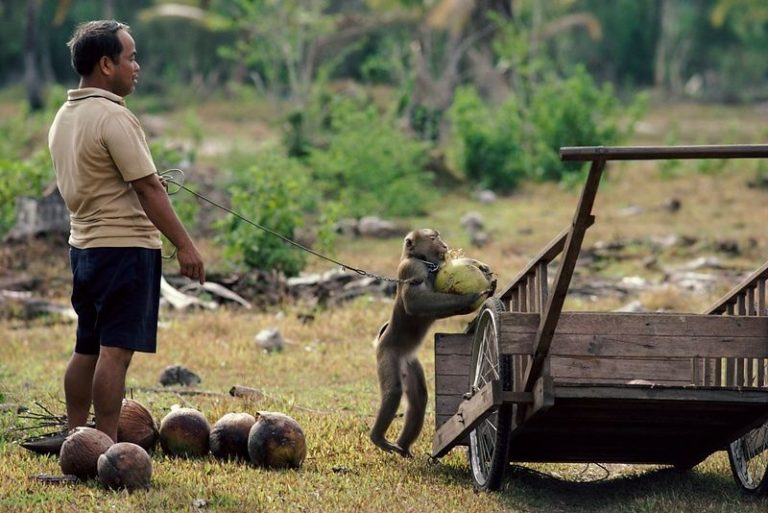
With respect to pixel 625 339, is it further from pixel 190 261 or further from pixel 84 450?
pixel 84 450

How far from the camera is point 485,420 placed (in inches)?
273

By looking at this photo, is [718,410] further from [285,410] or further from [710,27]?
[710,27]

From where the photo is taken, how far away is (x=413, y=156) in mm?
20438

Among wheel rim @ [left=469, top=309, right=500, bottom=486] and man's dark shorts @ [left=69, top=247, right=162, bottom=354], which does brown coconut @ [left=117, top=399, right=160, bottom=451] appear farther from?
wheel rim @ [left=469, top=309, right=500, bottom=486]

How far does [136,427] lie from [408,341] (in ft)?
5.81

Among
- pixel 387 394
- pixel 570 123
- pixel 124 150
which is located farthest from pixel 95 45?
pixel 570 123

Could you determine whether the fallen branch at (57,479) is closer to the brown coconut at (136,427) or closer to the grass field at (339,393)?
the grass field at (339,393)

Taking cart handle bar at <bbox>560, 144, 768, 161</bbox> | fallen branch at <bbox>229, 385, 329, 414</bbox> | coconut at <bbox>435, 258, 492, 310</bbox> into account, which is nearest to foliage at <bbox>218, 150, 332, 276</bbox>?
fallen branch at <bbox>229, 385, 329, 414</bbox>

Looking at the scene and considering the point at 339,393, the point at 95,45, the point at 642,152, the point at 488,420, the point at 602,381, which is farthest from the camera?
the point at 339,393

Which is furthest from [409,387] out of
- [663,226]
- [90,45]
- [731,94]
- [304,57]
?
[731,94]

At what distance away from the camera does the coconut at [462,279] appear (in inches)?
287

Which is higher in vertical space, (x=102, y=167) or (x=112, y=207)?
(x=102, y=167)

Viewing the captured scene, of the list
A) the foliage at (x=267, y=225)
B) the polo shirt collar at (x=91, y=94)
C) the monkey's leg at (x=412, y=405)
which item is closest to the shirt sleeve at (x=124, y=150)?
the polo shirt collar at (x=91, y=94)

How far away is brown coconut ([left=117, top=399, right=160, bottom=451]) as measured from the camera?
7016 mm
